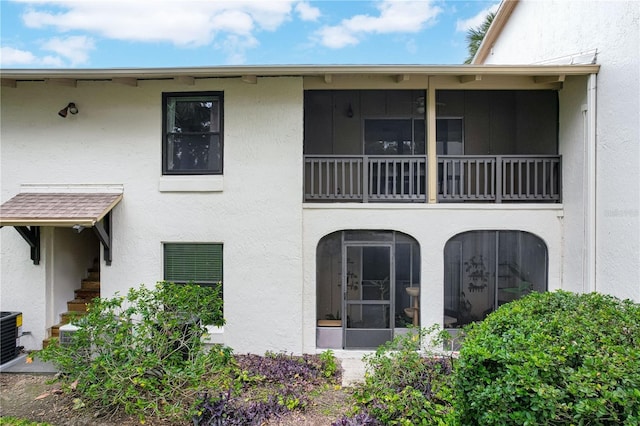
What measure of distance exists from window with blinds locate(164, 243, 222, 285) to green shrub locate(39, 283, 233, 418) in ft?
4.60

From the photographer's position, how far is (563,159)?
7.05m

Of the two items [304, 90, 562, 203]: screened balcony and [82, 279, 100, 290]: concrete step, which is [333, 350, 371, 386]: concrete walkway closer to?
[304, 90, 562, 203]: screened balcony

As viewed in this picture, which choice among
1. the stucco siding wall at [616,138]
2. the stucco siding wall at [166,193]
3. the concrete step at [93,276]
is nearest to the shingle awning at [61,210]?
the stucco siding wall at [166,193]

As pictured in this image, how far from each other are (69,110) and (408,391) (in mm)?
7915

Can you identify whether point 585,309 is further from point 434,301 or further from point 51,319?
point 51,319

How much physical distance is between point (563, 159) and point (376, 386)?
5798 mm

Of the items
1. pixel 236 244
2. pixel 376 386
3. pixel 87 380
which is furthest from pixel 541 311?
pixel 87 380

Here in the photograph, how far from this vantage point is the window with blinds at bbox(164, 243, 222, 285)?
7.01 m

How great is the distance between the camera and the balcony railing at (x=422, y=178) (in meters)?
7.08

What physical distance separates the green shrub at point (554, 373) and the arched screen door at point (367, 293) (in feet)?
9.63

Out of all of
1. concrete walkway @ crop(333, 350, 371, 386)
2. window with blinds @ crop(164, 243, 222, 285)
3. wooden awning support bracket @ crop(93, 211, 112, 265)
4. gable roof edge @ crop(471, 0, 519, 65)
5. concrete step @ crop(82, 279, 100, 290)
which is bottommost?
concrete walkway @ crop(333, 350, 371, 386)

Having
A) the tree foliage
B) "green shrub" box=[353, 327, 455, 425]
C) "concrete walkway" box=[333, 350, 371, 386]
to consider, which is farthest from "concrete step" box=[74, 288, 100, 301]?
the tree foliage

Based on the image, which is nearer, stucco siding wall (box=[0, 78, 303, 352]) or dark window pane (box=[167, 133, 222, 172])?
stucco siding wall (box=[0, 78, 303, 352])

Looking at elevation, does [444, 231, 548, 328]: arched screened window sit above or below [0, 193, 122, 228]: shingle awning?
below
